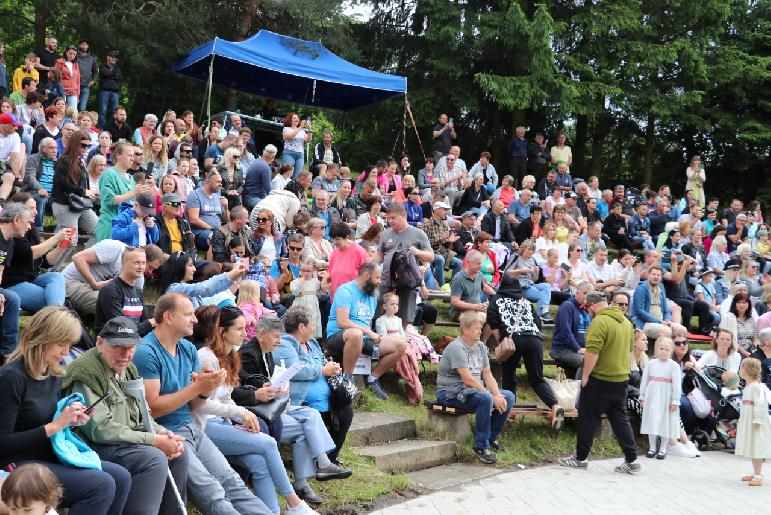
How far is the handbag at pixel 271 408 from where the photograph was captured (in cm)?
649

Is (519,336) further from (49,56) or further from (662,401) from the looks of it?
(49,56)

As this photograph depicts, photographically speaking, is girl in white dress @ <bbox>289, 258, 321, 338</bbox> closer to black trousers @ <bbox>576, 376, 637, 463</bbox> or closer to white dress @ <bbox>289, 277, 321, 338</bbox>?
white dress @ <bbox>289, 277, 321, 338</bbox>

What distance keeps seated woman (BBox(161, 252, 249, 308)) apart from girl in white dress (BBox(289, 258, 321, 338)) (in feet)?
5.35

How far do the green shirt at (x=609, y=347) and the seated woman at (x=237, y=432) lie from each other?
3.92m

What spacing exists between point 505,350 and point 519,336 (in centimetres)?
23

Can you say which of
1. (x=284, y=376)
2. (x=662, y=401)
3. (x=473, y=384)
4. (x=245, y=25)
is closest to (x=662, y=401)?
(x=662, y=401)

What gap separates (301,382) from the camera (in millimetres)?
7309

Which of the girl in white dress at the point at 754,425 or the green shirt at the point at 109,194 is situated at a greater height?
the green shirt at the point at 109,194

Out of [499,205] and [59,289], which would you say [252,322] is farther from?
[499,205]

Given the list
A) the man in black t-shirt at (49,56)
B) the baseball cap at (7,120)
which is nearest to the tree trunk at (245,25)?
the man in black t-shirt at (49,56)

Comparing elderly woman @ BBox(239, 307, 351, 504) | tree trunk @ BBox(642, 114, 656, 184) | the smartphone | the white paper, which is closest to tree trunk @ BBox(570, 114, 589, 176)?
tree trunk @ BBox(642, 114, 656, 184)

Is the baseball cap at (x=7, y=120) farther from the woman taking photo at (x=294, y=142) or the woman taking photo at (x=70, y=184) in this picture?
the woman taking photo at (x=294, y=142)

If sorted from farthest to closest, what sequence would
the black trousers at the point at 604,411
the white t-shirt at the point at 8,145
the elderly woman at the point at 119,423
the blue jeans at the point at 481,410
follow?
the white t-shirt at the point at 8,145, the black trousers at the point at 604,411, the blue jeans at the point at 481,410, the elderly woman at the point at 119,423

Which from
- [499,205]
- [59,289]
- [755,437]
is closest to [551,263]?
[499,205]
